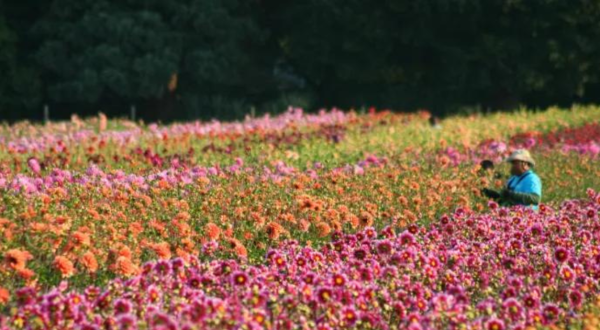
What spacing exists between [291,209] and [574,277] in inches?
103

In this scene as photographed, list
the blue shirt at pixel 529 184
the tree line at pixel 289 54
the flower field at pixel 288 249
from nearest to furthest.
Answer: the flower field at pixel 288 249
the blue shirt at pixel 529 184
the tree line at pixel 289 54

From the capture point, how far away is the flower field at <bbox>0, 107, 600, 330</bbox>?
508 cm

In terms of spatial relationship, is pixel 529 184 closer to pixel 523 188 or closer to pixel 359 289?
pixel 523 188

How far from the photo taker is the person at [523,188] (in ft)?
30.1

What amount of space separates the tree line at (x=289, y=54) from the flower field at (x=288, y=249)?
14574mm

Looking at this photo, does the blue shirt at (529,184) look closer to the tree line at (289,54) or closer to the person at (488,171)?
the person at (488,171)

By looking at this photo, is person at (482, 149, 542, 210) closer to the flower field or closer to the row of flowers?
the flower field

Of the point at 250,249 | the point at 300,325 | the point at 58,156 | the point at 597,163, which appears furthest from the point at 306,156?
the point at 300,325

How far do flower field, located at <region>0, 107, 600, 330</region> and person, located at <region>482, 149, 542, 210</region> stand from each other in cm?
34

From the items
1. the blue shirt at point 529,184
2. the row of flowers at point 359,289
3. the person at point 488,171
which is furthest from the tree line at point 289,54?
the row of flowers at point 359,289

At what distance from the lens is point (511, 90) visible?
89.6 feet

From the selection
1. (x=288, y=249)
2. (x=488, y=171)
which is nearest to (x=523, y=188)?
(x=488, y=171)

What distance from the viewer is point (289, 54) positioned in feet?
101

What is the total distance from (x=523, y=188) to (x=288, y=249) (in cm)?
326
